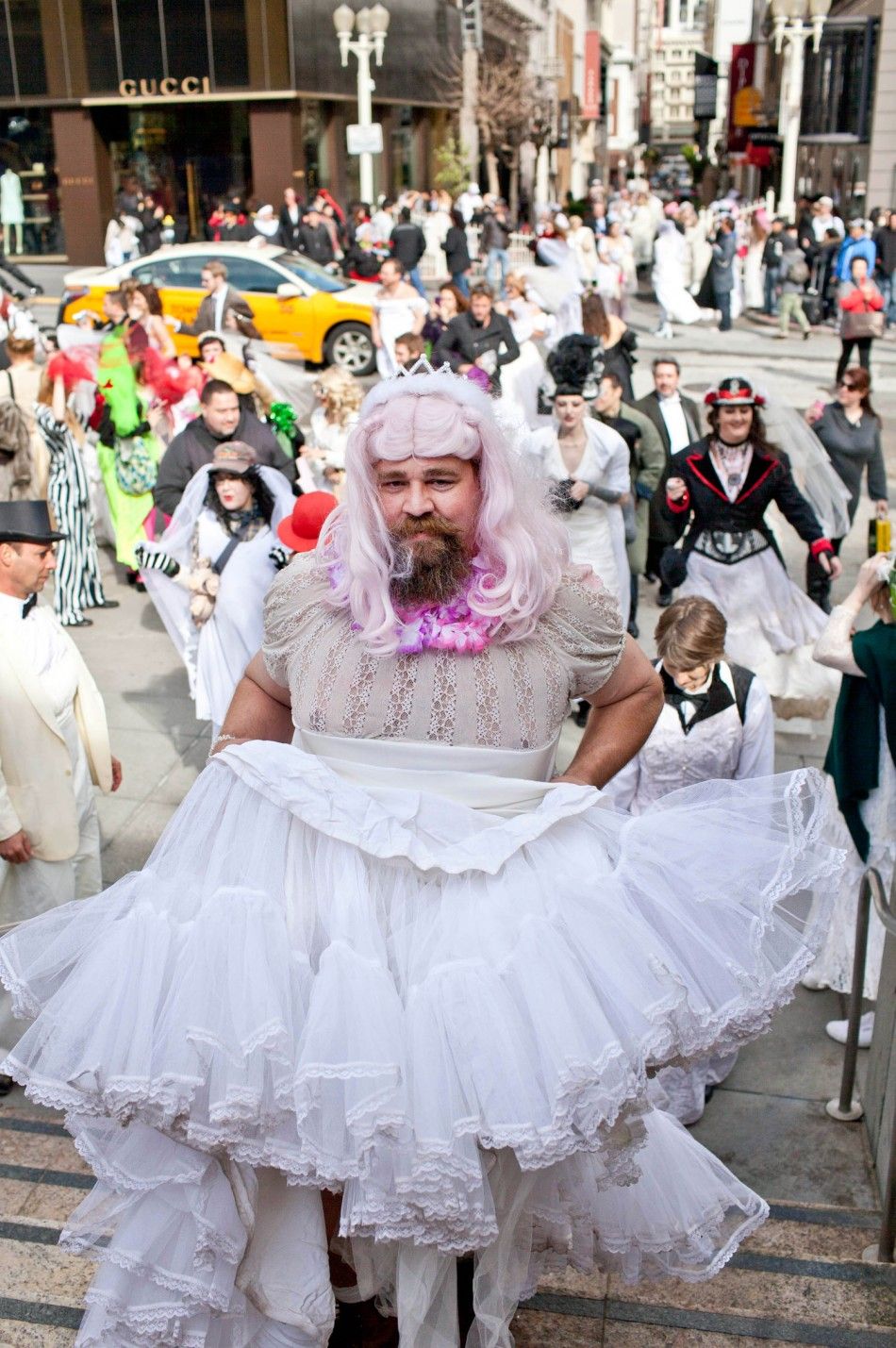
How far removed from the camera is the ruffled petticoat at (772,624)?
7285 millimetres

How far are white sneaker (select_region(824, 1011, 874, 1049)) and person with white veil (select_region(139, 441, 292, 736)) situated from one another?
9.48 ft

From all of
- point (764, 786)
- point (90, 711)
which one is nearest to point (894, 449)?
point (90, 711)

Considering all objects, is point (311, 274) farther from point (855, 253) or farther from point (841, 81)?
point (841, 81)

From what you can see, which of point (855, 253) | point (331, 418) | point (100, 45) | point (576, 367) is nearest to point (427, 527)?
point (576, 367)

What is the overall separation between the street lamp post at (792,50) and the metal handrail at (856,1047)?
2633 cm

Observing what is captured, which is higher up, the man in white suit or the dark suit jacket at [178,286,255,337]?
the dark suit jacket at [178,286,255,337]

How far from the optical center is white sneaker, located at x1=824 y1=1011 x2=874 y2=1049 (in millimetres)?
5230

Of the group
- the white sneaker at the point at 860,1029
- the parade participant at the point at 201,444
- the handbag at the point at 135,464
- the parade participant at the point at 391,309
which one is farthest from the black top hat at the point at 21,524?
the parade participant at the point at 391,309

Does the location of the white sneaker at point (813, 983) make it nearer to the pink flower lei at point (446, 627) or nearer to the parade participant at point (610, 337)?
the pink flower lei at point (446, 627)

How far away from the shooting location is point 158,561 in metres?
6.73

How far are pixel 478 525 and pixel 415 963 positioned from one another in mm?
933

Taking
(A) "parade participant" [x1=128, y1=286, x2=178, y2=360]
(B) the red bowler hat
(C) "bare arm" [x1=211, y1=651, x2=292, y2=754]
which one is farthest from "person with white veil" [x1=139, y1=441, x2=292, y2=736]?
(A) "parade participant" [x1=128, y1=286, x2=178, y2=360]

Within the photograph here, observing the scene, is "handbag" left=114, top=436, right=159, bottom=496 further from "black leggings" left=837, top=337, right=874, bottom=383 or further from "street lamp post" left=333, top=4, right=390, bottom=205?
"street lamp post" left=333, top=4, right=390, bottom=205

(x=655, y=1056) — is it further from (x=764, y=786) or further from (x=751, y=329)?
(x=751, y=329)
